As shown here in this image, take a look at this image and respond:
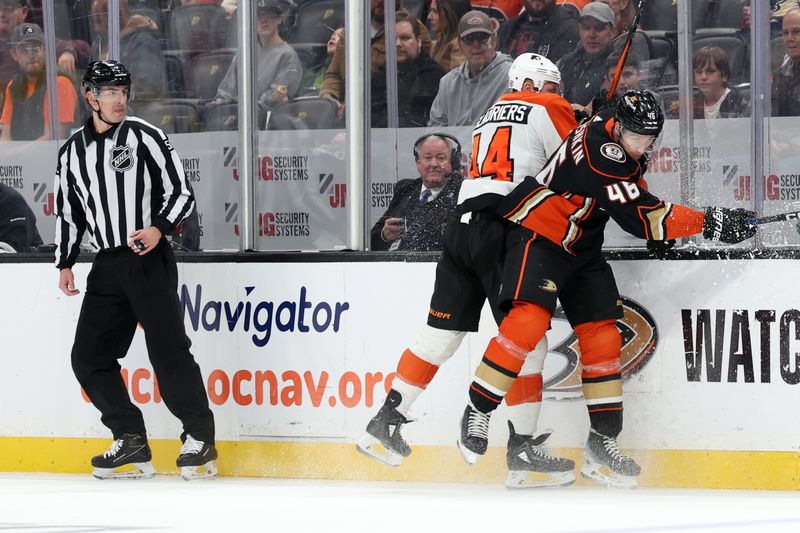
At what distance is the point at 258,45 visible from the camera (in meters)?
5.45

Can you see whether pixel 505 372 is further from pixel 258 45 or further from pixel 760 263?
pixel 258 45

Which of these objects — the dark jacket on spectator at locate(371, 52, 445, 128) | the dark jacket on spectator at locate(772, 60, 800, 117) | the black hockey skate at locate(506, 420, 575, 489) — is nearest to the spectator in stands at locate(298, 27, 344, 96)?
the dark jacket on spectator at locate(371, 52, 445, 128)

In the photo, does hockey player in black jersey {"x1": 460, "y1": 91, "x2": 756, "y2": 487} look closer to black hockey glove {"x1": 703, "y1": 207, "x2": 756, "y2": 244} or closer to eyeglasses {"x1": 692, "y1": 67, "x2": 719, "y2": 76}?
black hockey glove {"x1": 703, "y1": 207, "x2": 756, "y2": 244}

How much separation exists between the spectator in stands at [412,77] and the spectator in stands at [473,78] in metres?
0.04

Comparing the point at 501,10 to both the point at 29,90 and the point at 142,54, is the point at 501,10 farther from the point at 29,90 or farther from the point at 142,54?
the point at 29,90

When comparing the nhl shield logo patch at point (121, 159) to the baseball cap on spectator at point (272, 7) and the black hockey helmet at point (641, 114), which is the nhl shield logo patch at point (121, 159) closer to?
the baseball cap on spectator at point (272, 7)

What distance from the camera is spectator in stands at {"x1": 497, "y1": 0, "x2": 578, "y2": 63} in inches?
197

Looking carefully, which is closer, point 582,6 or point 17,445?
point 582,6

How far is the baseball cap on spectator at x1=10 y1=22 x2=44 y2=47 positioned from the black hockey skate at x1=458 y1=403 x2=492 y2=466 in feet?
8.25

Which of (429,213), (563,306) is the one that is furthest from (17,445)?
(563,306)

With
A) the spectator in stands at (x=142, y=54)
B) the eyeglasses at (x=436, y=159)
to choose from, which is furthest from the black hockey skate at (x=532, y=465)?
the spectator in stands at (x=142, y=54)

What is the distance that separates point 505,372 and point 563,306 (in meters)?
0.35

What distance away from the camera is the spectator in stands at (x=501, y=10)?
510 cm

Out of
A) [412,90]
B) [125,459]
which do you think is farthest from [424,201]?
[125,459]
